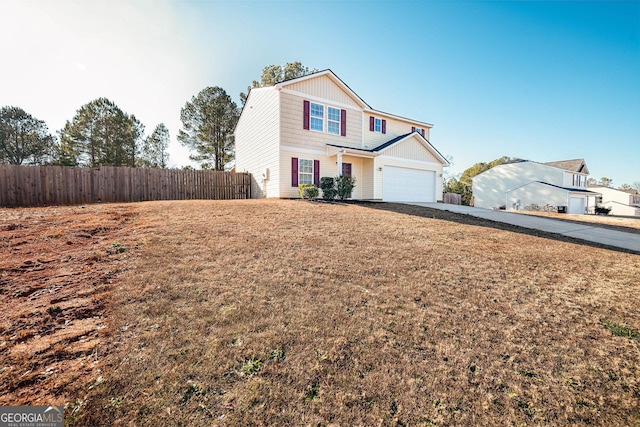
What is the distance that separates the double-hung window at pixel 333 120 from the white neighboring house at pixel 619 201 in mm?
47260

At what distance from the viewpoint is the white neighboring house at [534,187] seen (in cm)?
2778

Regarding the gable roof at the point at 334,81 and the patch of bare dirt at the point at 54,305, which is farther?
the gable roof at the point at 334,81

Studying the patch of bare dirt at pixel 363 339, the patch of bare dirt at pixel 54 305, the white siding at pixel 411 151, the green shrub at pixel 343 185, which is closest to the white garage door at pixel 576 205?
the white siding at pixel 411 151

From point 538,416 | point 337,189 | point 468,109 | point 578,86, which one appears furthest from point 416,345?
point 578,86

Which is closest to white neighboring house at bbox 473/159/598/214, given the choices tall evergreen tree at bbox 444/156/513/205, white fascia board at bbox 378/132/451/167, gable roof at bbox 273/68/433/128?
tall evergreen tree at bbox 444/156/513/205

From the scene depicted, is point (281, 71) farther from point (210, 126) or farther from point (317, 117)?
point (317, 117)

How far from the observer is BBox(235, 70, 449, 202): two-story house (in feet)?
43.9

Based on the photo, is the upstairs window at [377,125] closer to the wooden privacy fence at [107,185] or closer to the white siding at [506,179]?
the wooden privacy fence at [107,185]

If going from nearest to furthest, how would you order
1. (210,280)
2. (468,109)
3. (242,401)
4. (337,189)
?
1. (242,401)
2. (210,280)
3. (337,189)
4. (468,109)

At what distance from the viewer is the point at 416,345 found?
9.37ft

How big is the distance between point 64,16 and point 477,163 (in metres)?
51.3

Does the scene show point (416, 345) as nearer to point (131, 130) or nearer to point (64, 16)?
point (64, 16)

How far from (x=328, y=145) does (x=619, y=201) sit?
181ft

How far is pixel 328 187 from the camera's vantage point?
42.2 feet
